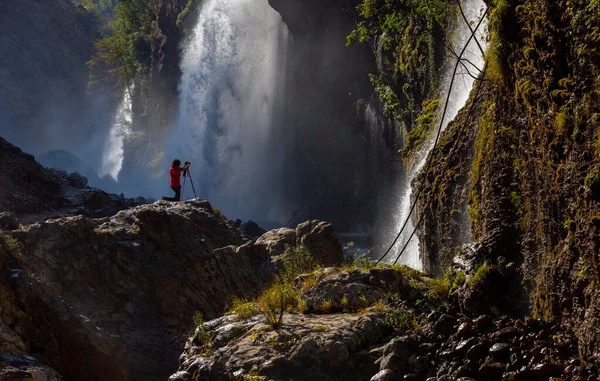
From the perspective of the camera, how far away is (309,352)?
6281mm

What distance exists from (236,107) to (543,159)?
41.1m

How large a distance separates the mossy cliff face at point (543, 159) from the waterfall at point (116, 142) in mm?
62499

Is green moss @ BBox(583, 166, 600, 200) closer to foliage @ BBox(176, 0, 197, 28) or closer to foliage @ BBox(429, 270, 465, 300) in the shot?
foliage @ BBox(429, 270, 465, 300)

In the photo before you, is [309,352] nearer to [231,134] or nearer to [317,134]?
[317,134]

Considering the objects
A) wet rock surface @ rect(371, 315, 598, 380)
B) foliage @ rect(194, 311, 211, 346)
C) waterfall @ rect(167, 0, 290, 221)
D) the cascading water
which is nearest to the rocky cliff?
the cascading water

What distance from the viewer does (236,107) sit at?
1820 inches

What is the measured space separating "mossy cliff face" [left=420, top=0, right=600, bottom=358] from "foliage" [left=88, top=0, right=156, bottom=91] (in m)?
55.3

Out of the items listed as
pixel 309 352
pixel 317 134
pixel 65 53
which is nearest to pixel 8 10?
pixel 65 53

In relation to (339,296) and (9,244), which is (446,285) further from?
(9,244)

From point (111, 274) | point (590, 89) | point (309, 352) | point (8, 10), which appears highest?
point (8, 10)

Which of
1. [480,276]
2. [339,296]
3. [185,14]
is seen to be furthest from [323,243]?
[185,14]

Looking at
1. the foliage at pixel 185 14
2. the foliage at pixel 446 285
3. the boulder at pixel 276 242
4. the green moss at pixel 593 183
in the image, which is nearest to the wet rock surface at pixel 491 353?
the foliage at pixel 446 285

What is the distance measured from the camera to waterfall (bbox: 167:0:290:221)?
43344 mm

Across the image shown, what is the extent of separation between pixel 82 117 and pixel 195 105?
34.0m
